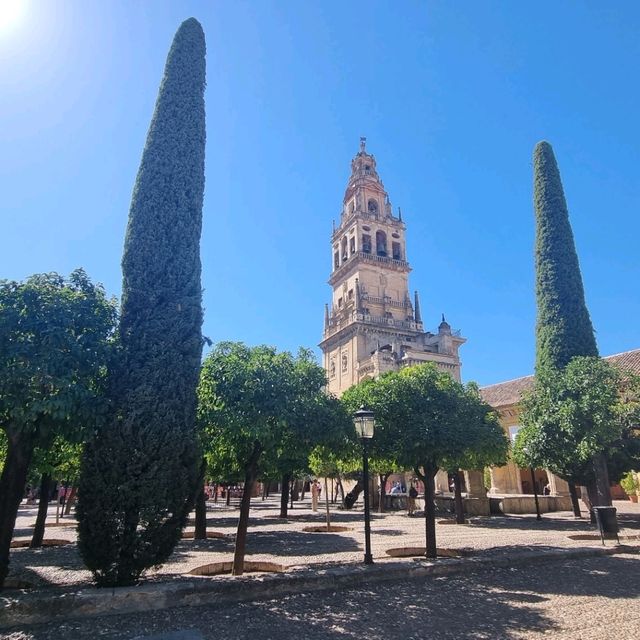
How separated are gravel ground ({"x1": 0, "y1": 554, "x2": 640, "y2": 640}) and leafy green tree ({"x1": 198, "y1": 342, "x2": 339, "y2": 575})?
96.2 inches

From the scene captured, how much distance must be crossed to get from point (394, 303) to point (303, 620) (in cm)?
4857

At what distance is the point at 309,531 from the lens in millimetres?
18656

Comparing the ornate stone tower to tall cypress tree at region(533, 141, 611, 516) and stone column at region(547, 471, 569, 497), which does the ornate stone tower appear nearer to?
stone column at region(547, 471, 569, 497)

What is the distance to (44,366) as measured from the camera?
23.0ft

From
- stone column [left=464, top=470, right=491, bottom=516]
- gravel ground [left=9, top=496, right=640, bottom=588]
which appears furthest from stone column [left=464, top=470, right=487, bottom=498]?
gravel ground [left=9, top=496, right=640, bottom=588]

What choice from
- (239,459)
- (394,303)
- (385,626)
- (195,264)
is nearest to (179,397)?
(195,264)

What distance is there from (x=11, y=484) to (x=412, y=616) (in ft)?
21.8

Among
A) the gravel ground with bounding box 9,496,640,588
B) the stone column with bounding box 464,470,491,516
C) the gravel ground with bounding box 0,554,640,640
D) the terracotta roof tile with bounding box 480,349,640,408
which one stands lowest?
the gravel ground with bounding box 9,496,640,588

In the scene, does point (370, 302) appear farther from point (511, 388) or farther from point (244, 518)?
point (244, 518)

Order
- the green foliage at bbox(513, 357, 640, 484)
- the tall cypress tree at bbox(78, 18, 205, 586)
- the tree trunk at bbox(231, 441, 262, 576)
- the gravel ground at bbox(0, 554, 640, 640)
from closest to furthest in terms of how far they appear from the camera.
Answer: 1. the gravel ground at bbox(0, 554, 640, 640)
2. the tall cypress tree at bbox(78, 18, 205, 586)
3. the tree trunk at bbox(231, 441, 262, 576)
4. the green foliage at bbox(513, 357, 640, 484)

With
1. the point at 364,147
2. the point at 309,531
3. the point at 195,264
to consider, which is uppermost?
the point at 364,147

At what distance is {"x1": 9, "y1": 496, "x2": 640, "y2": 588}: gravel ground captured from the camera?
10672 millimetres

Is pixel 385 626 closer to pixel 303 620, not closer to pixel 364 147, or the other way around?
pixel 303 620

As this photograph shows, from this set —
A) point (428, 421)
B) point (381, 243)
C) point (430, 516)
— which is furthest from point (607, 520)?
point (381, 243)
